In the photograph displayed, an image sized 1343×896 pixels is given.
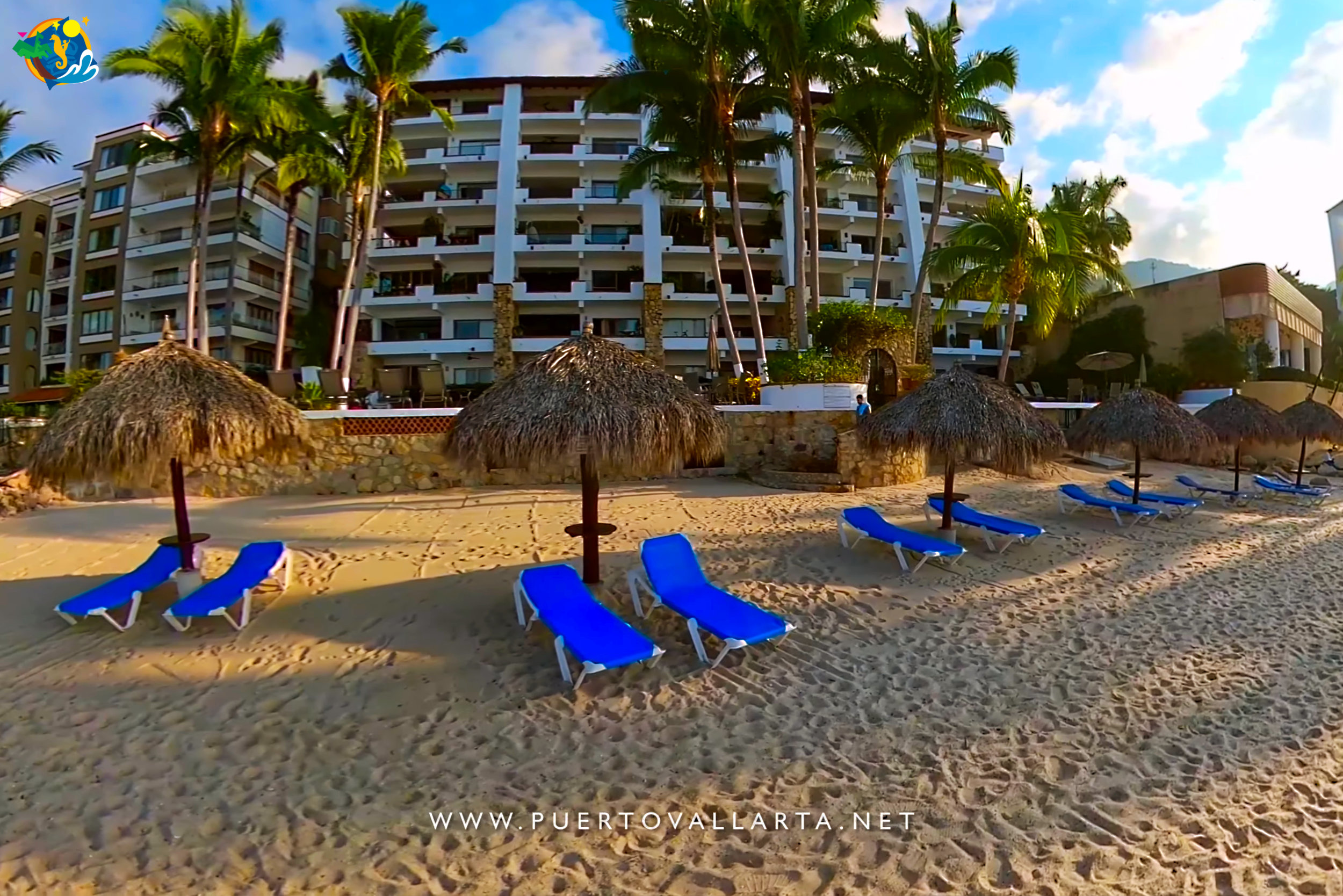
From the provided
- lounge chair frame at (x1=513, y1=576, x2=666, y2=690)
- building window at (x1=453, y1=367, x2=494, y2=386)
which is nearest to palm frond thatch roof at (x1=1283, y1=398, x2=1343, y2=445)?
lounge chair frame at (x1=513, y1=576, x2=666, y2=690)

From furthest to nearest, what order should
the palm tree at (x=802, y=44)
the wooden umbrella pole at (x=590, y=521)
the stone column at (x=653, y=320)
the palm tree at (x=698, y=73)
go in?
the stone column at (x=653, y=320), the palm tree at (x=698, y=73), the palm tree at (x=802, y=44), the wooden umbrella pole at (x=590, y=521)

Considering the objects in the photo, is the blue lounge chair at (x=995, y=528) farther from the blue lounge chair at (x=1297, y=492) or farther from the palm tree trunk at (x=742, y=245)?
the blue lounge chair at (x=1297, y=492)

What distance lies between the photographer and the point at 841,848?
297cm

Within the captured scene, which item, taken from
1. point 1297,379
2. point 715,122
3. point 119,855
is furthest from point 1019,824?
point 1297,379

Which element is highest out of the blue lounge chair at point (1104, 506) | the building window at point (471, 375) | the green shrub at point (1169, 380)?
the building window at point (471, 375)

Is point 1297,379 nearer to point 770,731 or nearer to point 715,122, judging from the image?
point 715,122

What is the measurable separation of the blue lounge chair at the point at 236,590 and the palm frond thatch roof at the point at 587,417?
2.12m

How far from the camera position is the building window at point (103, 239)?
30.1 m

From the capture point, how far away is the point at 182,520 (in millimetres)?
6422

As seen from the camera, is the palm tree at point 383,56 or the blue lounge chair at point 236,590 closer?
the blue lounge chair at point 236,590

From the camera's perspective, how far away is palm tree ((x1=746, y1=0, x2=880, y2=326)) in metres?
13.8

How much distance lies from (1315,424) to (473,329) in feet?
91.5

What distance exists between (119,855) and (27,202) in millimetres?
45520

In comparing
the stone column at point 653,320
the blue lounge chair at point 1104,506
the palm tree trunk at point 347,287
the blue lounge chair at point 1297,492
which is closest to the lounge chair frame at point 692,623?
the blue lounge chair at point 1104,506
